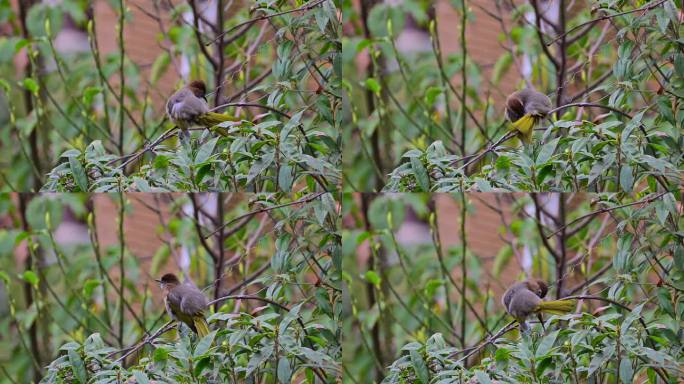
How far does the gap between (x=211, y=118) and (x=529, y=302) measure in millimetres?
1145

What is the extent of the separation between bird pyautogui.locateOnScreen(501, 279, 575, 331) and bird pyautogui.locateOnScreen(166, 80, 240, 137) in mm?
1053

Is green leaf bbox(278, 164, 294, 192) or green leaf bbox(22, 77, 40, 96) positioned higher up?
green leaf bbox(22, 77, 40, 96)

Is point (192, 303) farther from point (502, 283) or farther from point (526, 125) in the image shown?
point (526, 125)

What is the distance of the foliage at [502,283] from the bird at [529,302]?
0.04 meters

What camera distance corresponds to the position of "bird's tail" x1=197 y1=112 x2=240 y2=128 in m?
3.77

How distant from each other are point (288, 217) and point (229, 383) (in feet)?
1.80

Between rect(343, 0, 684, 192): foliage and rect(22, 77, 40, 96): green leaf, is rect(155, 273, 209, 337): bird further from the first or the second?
rect(22, 77, 40, 96): green leaf

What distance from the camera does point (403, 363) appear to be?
3.85m

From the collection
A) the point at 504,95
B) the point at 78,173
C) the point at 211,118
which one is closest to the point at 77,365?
the point at 78,173

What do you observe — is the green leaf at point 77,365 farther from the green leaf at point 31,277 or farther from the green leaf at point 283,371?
the green leaf at point 283,371

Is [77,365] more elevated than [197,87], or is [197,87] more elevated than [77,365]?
[197,87]

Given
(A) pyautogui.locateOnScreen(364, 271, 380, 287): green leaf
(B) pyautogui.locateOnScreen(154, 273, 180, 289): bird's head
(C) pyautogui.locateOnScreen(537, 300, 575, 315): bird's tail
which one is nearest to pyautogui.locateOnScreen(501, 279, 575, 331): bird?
(C) pyautogui.locateOnScreen(537, 300, 575, 315): bird's tail

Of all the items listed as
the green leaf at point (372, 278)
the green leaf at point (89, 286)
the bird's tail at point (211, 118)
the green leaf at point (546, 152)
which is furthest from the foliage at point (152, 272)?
the green leaf at point (546, 152)

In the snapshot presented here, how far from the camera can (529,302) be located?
12.3ft
